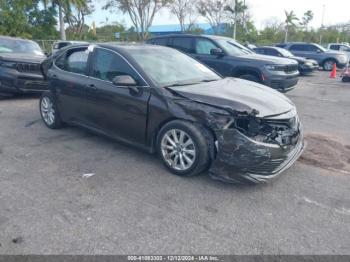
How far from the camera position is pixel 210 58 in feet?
30.0

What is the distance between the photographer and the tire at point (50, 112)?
18.7ft

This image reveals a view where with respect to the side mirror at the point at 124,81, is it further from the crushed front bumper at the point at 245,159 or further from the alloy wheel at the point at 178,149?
the crushed front bumper at the point at 245,159

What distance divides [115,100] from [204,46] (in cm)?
562

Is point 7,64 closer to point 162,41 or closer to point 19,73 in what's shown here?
point 19,73

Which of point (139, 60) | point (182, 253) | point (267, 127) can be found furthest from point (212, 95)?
point (182, 253)

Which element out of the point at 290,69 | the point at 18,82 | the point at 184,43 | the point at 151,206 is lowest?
the point at 151,206

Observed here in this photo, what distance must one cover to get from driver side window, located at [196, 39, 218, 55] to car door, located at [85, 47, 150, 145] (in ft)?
16.6

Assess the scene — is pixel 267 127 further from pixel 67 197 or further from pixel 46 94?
pixel 46 94

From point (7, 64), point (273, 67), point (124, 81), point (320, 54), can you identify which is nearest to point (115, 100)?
point (124, 81)

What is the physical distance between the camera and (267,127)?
3637 mm

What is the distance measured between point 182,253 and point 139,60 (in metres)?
2.75

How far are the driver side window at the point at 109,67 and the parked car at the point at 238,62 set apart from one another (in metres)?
4.76

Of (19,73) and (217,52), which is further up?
(217,52)

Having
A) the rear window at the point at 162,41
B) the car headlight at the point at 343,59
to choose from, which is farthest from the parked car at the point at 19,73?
the car headlight at the point at 343,59
